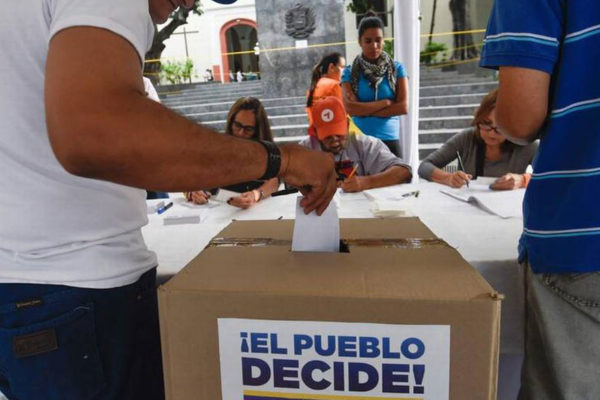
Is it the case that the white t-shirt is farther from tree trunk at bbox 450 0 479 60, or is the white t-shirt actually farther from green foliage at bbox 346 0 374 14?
green foliage at bbox 346 0 374 14

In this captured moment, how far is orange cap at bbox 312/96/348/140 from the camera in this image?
2.21m

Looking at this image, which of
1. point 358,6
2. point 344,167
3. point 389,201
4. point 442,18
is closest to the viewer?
point 389,201

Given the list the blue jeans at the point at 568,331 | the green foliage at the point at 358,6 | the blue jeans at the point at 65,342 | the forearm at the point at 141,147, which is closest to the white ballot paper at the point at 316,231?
the forearm at the point at 141,147

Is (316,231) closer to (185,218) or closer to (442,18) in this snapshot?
(185,218)

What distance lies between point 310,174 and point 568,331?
0.51m

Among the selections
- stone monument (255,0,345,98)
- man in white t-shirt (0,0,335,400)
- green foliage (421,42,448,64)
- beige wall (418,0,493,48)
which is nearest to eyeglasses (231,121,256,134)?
man in white t-shirt (0,0,335,400)

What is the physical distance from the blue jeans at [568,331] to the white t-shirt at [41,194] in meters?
0.69

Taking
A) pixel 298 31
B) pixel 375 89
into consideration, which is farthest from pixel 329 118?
pixel 298 31

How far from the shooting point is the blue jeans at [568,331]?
0.72 m

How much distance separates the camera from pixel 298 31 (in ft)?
23.2

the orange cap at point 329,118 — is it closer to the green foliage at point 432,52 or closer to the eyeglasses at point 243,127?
the eyeglasses at point 243,127

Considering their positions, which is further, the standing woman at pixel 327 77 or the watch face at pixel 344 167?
the standing woman at pixel 327 77

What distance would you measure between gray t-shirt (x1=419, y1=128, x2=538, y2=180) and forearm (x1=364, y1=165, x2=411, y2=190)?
0.35ft

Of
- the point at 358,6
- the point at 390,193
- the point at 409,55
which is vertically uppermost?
the point at 358,6
